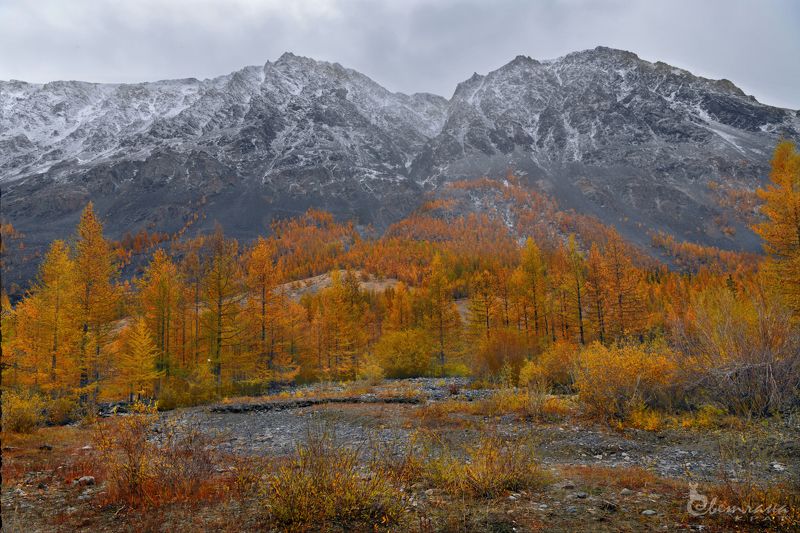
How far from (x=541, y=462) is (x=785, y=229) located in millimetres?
26255

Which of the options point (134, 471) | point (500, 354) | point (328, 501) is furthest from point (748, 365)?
point (500, 354)

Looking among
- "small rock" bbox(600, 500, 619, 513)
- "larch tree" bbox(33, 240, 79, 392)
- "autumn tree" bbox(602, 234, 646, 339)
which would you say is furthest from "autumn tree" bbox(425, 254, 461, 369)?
"small rock" bbox(600, 500, 619, 513)

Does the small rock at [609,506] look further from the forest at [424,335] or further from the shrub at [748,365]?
the shrub at [748,365]

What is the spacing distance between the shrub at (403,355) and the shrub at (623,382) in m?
26.7

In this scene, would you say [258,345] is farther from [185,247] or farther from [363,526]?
[185,247]

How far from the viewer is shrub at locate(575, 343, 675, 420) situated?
14.0m

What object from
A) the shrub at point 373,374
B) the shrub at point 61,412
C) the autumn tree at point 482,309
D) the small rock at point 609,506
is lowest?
the shrub at point 373,374

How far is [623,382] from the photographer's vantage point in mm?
14062

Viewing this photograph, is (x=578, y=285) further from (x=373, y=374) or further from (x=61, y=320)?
(x=61, y=320)

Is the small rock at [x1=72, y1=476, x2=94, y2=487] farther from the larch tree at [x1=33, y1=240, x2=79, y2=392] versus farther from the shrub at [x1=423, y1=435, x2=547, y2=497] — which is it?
the larch tree at [x1=33, y1=240, x2=79, y2=392]

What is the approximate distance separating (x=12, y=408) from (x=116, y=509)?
41.8 ft

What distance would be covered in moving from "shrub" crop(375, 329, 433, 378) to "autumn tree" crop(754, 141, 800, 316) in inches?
1075

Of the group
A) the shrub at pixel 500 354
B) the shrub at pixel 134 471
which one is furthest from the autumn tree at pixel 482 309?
the shrub at pixel 134 471

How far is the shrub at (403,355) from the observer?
40.1 meters
